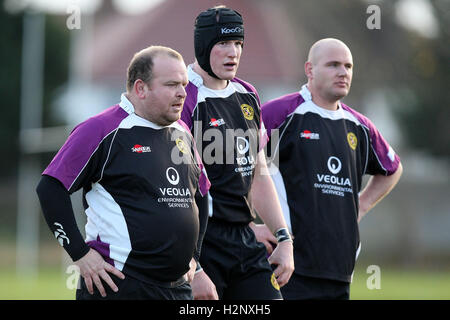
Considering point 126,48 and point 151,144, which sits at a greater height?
point 126,48

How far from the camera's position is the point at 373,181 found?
300 inches

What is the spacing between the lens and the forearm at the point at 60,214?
5.10 metres

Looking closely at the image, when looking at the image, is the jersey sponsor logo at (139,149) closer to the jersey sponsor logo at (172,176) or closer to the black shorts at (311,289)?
the jersey sponsor logo at (172,176)

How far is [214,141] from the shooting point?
6.02 m

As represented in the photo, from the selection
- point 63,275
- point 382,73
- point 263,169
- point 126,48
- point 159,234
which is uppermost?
point 126,48

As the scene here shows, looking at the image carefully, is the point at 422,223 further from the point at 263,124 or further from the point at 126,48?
the point at 263,124

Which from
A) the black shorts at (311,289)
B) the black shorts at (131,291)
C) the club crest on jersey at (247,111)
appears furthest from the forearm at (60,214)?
the black shorts at (311,289)

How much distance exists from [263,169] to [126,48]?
30.1m

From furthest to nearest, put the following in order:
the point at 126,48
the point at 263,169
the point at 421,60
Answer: the point at 126,48 → the point at 421,60 → the point at 263,169

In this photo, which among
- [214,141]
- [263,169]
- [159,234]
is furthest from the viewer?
[263,169]

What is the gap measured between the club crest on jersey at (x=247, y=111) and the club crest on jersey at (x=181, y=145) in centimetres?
81

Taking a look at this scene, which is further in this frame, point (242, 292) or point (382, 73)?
point (382, 73)

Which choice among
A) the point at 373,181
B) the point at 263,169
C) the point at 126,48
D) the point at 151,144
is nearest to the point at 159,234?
the point at 151,144

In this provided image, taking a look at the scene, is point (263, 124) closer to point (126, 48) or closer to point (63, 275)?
point (63, 275)
